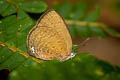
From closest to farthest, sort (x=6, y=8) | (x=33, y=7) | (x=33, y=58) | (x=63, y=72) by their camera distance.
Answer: (x=63, y=72) → (x=33, y=58) → (x=6, y=8) → (x=33, y=7)

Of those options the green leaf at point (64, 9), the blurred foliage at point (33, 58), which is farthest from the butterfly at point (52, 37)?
the green leaf at point (64, 9)

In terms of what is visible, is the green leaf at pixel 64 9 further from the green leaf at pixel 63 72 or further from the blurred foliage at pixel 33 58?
the green leaf at pixel 63 72

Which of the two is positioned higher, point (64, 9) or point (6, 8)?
point (6, 8)

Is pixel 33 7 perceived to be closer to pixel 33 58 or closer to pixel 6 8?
pixel 6 8

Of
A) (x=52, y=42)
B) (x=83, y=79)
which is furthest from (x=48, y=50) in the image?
(x=83, y=79)

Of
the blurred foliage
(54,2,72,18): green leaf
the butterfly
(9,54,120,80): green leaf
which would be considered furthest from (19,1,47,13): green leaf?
(9,54,120,80): green leaf

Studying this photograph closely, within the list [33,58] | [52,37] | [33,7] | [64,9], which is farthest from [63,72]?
[64,9]

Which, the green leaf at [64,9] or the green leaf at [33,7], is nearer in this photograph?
the green leaf at [33,7]

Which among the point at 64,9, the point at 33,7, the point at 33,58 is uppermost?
the point at 33,7
